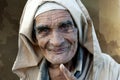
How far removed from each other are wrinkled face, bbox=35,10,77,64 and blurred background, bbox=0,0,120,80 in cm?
210

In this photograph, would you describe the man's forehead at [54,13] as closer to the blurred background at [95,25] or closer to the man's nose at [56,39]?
the man's nose at [56,39]

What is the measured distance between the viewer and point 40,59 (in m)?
2.39

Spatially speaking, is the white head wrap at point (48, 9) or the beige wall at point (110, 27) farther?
the beige wall at point (110, 27)

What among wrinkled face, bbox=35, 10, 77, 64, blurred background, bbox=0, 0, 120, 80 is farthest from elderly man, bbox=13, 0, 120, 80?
blurred background, bbox=0, 0, 120, 80

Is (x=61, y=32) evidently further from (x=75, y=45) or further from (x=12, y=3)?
(x=12, y=3)

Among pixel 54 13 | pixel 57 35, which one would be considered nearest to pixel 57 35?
pixel 57 35

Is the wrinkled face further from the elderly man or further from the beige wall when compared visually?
the beige wall

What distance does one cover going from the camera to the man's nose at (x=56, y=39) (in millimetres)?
2188

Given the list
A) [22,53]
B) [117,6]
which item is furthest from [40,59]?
[117,6]

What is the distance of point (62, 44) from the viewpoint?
7.25ft

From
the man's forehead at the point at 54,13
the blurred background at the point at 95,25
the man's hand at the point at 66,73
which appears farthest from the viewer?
the blurred background at the point at 95,25

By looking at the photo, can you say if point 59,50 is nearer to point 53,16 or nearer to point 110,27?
point 53,16

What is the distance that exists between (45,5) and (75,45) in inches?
8.5

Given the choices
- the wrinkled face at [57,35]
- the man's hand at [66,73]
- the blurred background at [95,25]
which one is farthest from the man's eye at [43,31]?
the blurred background at [95,25]
